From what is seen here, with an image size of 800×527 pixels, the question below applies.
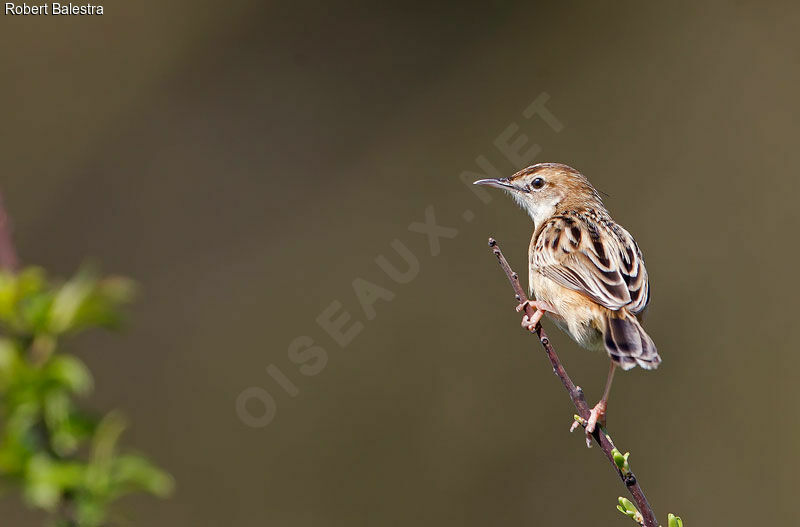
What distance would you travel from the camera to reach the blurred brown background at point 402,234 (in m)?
9.12

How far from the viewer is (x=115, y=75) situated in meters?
9.48

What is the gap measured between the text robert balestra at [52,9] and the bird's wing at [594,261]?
5.87 metres

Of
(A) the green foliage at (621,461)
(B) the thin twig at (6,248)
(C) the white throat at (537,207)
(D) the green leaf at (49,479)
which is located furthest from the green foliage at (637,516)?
(C) the white throat at (537,207)

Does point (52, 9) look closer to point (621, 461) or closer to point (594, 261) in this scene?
point (594, 261)

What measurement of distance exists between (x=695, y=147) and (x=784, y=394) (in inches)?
118

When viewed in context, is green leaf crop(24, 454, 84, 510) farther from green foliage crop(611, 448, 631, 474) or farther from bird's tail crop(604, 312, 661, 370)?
bird's tail crop(604, 312, 661, 370)

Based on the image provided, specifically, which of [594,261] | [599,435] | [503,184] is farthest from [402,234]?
[599,435]

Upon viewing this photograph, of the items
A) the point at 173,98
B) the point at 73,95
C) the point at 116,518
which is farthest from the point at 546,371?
the point at 116,518

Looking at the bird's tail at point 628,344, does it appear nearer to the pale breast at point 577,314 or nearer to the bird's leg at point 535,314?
the pale breast at point 577,314

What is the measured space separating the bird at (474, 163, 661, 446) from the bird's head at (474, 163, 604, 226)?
0.72 ft

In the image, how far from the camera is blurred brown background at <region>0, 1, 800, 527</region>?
359 inches

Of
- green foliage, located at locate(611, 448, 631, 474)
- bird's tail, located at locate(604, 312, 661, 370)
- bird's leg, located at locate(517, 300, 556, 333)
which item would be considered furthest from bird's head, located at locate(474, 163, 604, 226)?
green foliage, located at locate(611, 448, 631, 474)

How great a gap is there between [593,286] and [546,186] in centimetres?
171

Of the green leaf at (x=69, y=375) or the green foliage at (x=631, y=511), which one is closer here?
the green leaf at (x=69, y=375)
